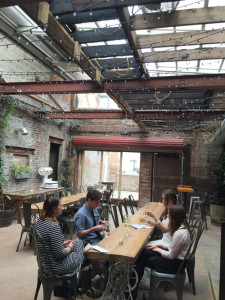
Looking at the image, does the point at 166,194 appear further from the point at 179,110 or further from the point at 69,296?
the point at 179,110

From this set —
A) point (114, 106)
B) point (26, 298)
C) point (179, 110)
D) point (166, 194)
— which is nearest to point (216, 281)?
point (166, 194)

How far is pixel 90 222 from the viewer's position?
3131 millimetres

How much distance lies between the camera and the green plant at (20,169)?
7129 mm

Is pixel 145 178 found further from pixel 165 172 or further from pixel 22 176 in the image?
pixel 22 176

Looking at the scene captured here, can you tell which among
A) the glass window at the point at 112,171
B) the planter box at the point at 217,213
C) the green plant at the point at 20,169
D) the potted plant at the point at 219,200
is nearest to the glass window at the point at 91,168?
the glass window at the point at 112,171

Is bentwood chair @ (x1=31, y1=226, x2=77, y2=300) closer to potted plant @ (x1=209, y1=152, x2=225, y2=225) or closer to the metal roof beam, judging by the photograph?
the metal roof beam

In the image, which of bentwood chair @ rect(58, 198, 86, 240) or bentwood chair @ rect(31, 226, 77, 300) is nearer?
bentwood chair @ rect(31, 226, 77, 300)

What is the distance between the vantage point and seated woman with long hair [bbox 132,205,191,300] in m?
2.73

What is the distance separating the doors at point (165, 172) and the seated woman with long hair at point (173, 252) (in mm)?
6835

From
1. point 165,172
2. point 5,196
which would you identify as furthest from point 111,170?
point 5,196

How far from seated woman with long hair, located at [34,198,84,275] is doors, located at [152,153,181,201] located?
7.34 meters

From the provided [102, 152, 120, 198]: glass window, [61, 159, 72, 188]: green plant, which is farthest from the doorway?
[102, 152, 120, 198]: glass window

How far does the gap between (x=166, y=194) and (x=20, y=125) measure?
522 cm

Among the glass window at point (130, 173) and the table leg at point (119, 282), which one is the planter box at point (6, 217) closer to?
the table leg at point (119, 282)
